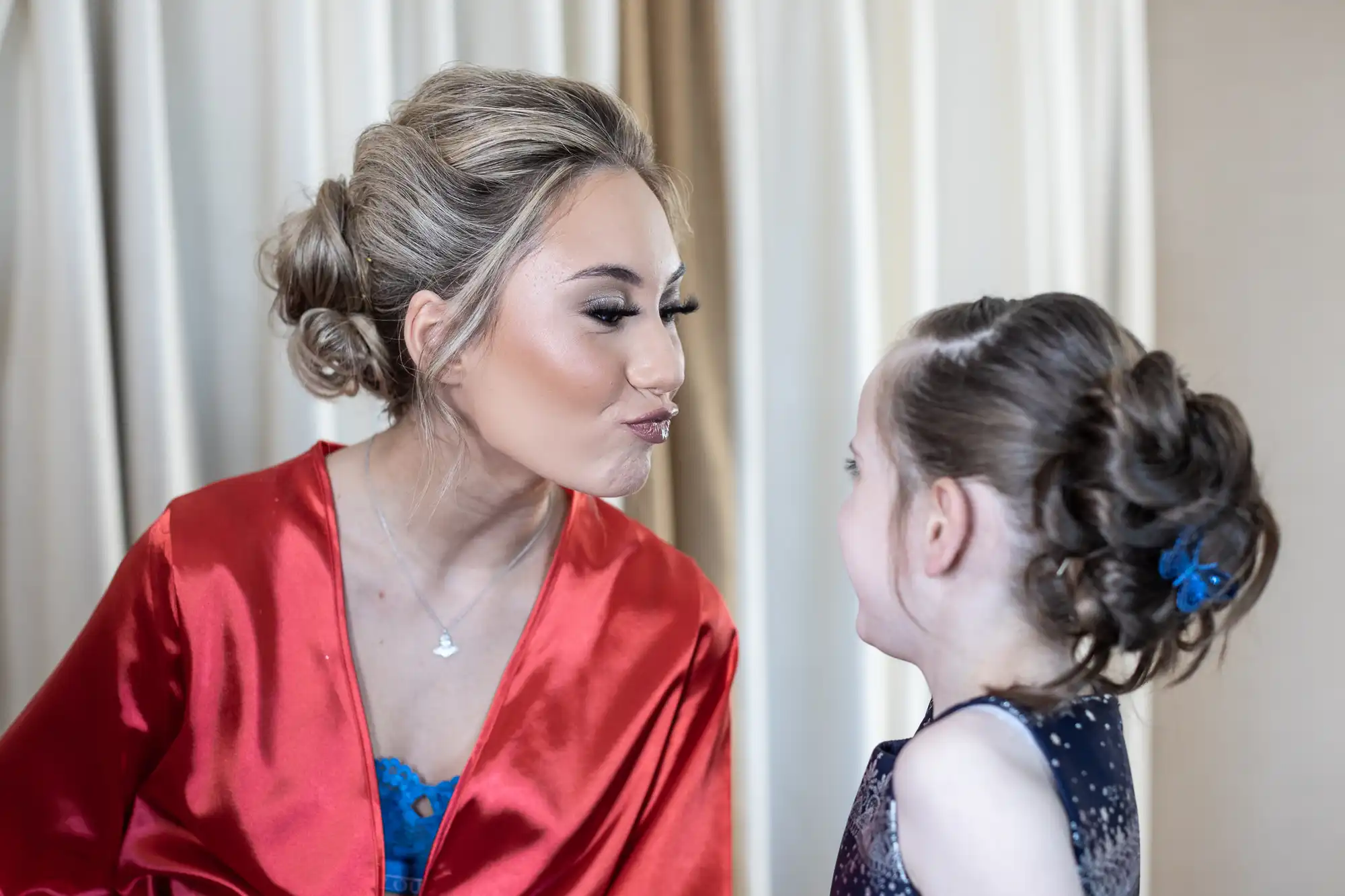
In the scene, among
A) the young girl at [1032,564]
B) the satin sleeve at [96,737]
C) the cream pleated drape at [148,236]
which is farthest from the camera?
the cream pleated drape at [148,236]

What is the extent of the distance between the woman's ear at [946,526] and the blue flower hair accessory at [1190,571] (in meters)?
0.14

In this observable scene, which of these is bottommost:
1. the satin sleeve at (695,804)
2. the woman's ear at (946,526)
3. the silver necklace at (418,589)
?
the satin sleeve at (695,804)

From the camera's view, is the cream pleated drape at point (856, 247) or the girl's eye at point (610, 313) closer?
the girl's eye at point (610, 313)

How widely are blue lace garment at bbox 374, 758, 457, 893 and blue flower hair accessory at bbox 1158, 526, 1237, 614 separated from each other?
704mm

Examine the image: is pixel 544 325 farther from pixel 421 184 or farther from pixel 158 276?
pixel 158 276

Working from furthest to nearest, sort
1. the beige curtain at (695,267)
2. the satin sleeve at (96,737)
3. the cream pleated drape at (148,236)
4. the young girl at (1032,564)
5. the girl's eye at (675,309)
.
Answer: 1. the beige curtain at (695,267)
2. the cream pleated drape at (148,236)
3. the girl's eye at (675,309)
4. the satin sleeve at (96,737)
5. the young girl at (1032,564)

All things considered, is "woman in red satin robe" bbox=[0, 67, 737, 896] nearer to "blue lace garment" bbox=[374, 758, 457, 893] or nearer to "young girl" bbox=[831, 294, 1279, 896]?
"blue lace garment" bbox=[374, 758, 457, 893]

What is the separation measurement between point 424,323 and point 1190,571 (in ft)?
2.33

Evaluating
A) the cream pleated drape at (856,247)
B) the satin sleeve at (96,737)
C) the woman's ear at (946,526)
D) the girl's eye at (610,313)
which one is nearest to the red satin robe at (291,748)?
the satin sleeve at (96,737)

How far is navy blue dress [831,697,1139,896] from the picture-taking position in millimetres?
834

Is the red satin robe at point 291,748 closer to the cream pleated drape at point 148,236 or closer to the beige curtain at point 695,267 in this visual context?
the cream pleated drape at point 148,236

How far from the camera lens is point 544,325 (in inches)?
43.6

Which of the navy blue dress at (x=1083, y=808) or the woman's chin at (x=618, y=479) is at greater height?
the woman's chin at (x=618, y=479)

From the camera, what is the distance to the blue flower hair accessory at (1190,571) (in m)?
0.80
